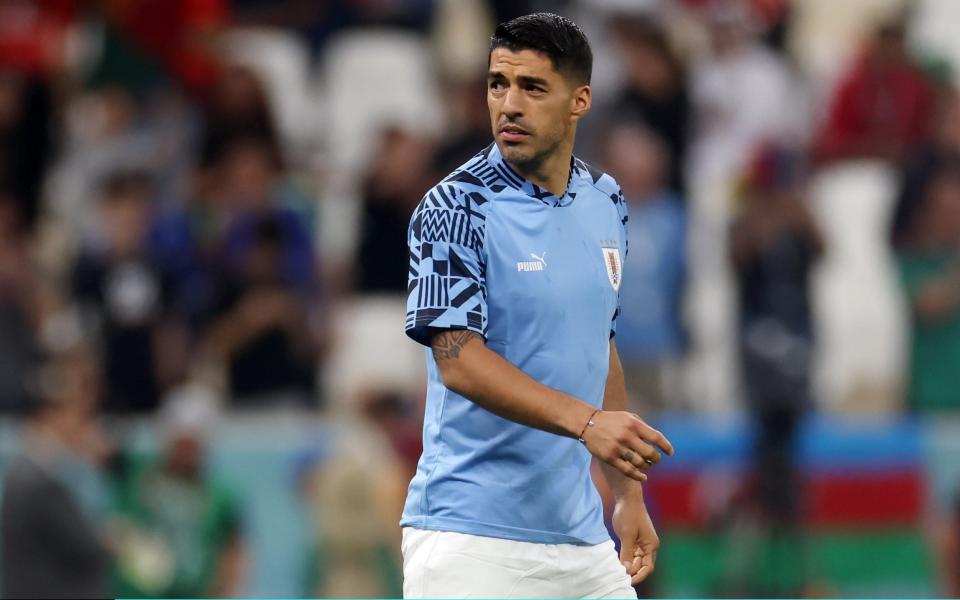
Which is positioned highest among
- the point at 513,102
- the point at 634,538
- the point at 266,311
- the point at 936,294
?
the point at 513,102

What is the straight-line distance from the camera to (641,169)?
1072cm

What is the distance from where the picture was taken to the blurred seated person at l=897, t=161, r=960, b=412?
10.7 m

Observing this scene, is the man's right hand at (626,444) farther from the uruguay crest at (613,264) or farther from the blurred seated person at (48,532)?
the blurred seated person at (48,532)

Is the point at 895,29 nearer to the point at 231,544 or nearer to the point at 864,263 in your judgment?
the point at 864,263

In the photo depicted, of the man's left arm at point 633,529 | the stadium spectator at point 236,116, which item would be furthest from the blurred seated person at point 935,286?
the man's left arm at point 633,529

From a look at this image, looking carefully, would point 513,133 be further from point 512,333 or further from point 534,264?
point 512,333

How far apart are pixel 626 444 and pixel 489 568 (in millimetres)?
552

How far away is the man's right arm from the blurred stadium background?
4987mm

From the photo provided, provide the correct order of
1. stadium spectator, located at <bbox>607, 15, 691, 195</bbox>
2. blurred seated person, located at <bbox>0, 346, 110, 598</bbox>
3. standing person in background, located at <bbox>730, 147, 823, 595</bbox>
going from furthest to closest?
1. stadium spectator, located at <bbox>607, 15, 691, 195</bbox>
2. standing person in background, located at <bbox>730, 147, 823, 595</bbox>
3. blurred seated person, located at <bbox>0, 346, 110, 598</bbox>

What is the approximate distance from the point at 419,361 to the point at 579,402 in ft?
19.7

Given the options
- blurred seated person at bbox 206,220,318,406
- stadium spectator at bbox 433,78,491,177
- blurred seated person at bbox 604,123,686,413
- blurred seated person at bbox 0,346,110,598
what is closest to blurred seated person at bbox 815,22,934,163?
blurred seated person at bbox 604,123,686,413

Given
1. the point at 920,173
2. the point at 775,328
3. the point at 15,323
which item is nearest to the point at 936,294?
the point at 920,173

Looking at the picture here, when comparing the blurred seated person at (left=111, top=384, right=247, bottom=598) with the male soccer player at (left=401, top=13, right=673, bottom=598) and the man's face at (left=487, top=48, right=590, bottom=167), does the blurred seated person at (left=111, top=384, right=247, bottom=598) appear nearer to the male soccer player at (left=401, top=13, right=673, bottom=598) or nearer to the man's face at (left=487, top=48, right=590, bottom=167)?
the male soccer player at (left=401, top=13, right=673, bottom=598)

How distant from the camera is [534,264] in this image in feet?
15.3
